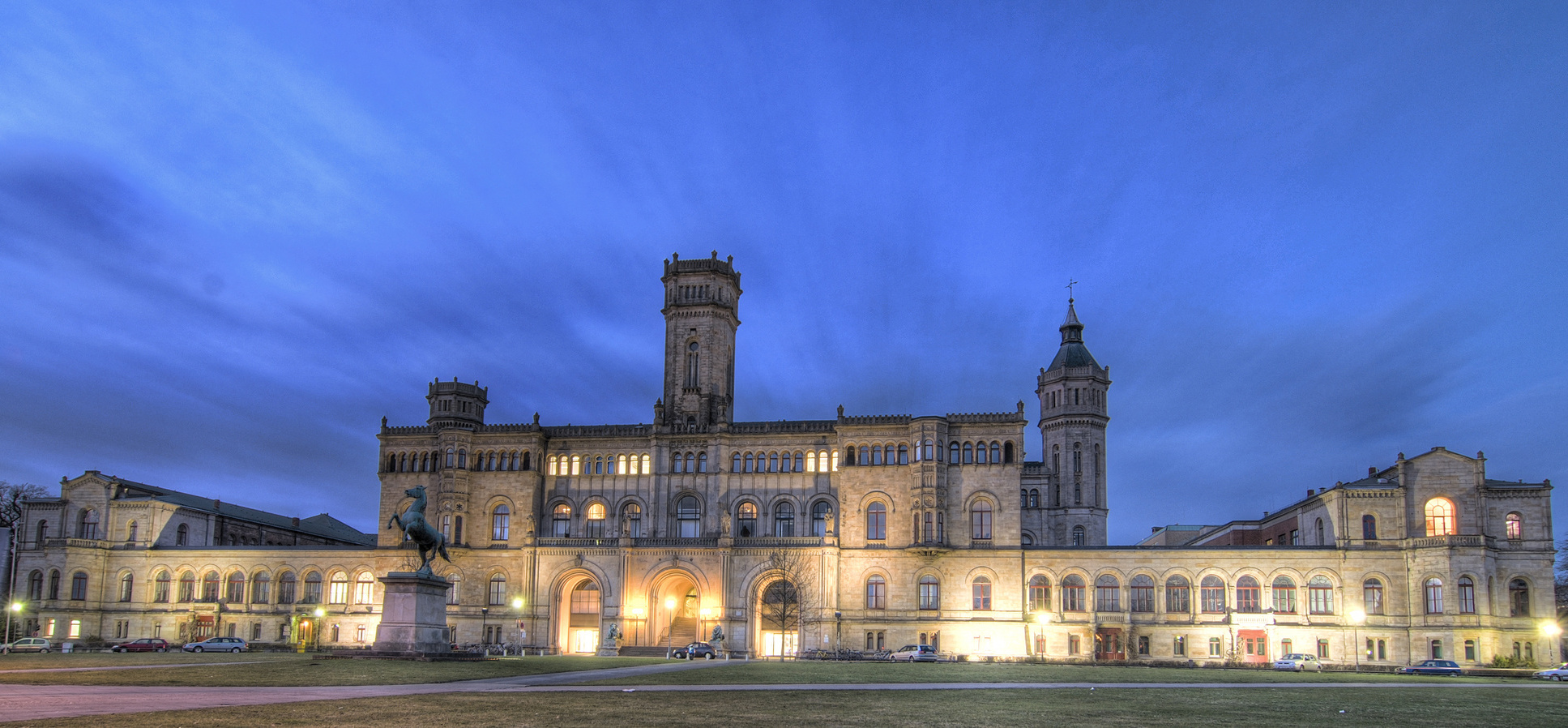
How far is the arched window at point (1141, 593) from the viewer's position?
78062 millimetres

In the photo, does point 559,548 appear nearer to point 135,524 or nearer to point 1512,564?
point 135,524

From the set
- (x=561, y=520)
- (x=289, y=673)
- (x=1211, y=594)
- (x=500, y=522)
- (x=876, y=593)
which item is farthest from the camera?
(x=561, y=520)

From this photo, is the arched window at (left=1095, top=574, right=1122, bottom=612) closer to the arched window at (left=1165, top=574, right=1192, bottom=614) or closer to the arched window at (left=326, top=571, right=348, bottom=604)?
the arched window at (left=1165, top=574, right=1192, bottom=614)

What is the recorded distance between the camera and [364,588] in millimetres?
87188

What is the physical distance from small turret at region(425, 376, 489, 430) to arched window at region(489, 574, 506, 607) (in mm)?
15003

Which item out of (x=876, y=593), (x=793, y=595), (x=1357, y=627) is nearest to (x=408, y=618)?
(x=793, y=595)

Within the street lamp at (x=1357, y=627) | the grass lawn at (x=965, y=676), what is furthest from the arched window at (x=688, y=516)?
the street lamp at (x=1357, y=627)

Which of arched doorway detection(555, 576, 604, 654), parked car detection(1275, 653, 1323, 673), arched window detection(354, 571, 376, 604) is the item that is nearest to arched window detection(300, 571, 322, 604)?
arched window detection(354, 571, 376, 604)

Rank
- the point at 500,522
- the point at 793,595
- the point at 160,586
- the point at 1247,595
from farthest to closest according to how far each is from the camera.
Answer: the point at 160,586, the point at 500,522, the point at 793,595, the point at 1247,595

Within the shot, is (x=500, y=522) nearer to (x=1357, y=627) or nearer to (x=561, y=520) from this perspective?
(x=561, y=520)

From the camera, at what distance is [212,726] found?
875 inches

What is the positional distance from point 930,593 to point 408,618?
43.6 metres

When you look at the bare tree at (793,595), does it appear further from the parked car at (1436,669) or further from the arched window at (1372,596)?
the arched window at (1372,596)

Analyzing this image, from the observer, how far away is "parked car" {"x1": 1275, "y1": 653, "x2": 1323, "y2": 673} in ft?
216
